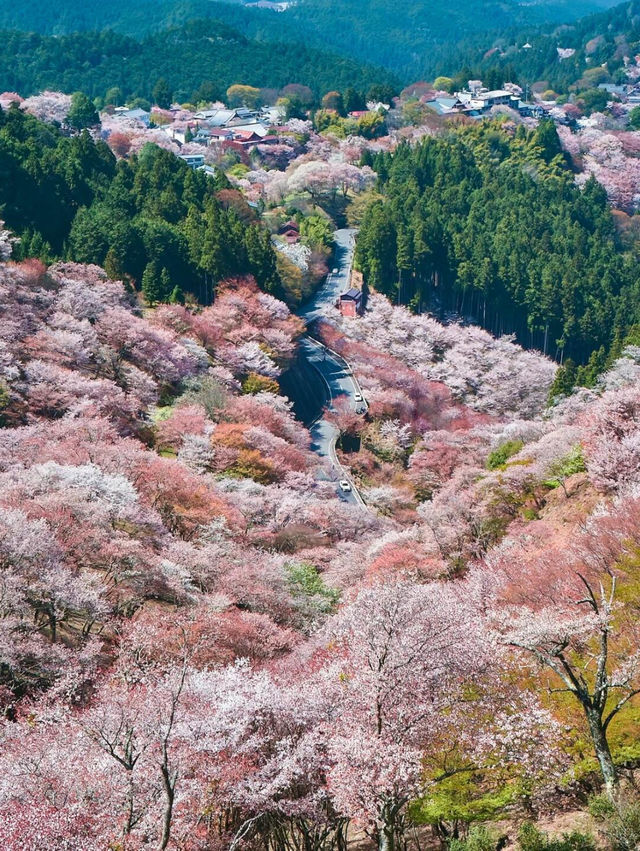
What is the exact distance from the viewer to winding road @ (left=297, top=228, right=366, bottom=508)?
4794 centimetres

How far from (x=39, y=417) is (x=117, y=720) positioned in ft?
78.8

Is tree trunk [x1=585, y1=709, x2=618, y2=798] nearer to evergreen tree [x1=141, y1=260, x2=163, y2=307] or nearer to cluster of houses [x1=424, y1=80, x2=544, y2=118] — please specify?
evergreen tree [x1=141, y1=260, x2=163, y2=307]

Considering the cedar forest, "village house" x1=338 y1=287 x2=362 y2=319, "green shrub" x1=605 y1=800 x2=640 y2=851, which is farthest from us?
"village house" x1=338 y1=287 x2=362 y2=319

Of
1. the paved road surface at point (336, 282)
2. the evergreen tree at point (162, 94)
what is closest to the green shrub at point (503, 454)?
the paved road surface at point (336, 282)

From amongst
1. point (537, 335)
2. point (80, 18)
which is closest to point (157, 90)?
point (537, 335)

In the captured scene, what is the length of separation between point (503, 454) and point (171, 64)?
10865 centimetres

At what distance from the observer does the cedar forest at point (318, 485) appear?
48.7ft

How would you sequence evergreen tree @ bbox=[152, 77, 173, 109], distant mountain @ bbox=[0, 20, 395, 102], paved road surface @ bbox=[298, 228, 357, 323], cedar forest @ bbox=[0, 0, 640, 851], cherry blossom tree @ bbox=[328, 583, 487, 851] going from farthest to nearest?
distant mountain @ bbox=[0, 20, 395, 102] → evergreen tree @ bbox=[152, 77, 173, 109] → paved road surface @ bbox=[298, 228, 357, 323] → cedar forest @ bbox=[0, 0, 640, 851] → cherry blossom tree @ bbox=[328, 583, 487, 851]

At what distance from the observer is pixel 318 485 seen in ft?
133

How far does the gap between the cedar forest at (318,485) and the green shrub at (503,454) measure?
0.30m

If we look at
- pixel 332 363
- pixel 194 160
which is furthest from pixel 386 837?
pixel 194 160

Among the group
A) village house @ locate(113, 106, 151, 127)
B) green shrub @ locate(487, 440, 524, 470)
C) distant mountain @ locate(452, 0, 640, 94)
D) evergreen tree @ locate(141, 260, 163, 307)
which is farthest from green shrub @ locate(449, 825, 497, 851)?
distant mountain @ locate(452, 0, 640, 94)

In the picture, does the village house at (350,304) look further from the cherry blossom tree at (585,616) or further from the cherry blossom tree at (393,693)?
the cherry blossom tree at (393,693)

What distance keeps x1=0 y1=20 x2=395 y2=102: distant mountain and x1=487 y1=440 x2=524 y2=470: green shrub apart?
9359 centimetres
